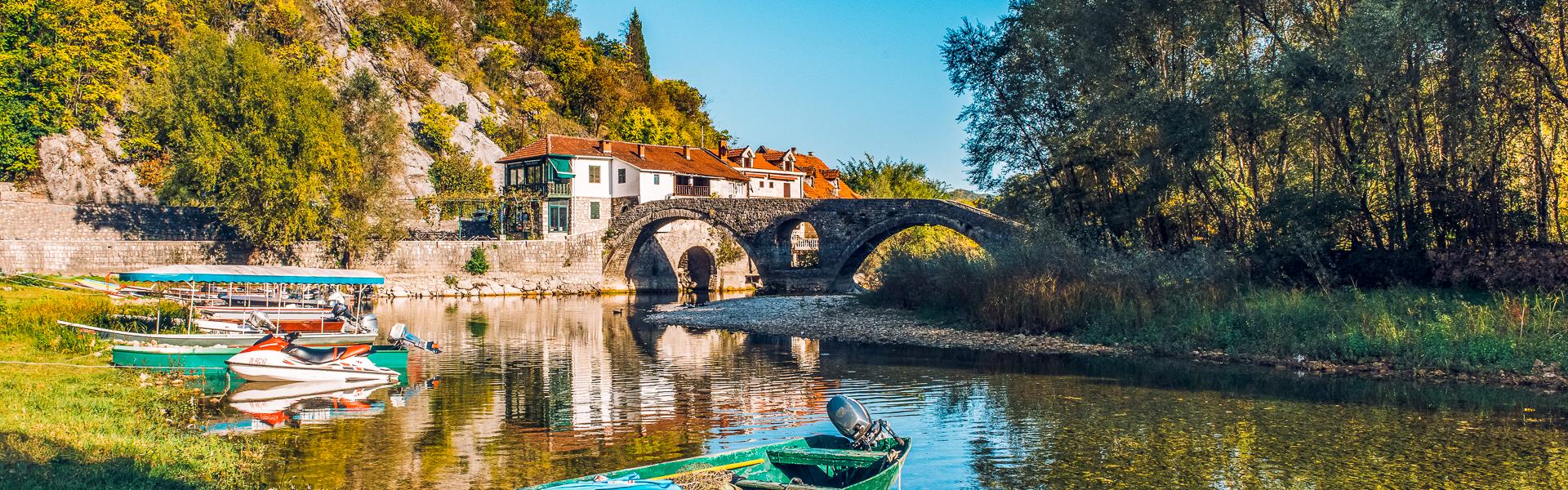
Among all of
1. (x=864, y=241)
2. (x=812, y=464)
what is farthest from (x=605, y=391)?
(x=864, y=241)

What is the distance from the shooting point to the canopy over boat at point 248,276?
2292 centimetres

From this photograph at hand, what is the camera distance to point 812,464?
1092 cm

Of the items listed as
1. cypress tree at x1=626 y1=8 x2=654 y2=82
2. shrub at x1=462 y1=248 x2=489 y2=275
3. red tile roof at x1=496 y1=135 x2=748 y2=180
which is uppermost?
cypress tree at x1=626 y1=8 x2=654 y2=82

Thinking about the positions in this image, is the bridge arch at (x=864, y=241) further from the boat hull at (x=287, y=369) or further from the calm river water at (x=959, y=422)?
the boat hull at (x=287, y=369)

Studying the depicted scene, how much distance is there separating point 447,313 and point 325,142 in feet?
37.1

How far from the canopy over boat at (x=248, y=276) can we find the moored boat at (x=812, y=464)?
1661 centimetres

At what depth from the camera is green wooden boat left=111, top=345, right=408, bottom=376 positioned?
19.1m

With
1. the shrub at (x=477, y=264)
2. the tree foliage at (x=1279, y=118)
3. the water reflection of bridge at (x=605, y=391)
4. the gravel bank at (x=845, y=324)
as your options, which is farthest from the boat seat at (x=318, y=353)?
the shrub at (x=477, y=264)

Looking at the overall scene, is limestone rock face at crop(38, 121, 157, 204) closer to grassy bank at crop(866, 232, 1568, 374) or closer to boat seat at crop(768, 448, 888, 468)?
grassy bank at crop(866, 232, 1568, 374)

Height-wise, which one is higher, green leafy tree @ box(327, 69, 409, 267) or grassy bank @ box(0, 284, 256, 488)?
green leafy tree @ box(327, 69, 409, 267)

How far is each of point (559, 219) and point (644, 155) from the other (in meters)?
7.70

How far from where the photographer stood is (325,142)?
44438 mm

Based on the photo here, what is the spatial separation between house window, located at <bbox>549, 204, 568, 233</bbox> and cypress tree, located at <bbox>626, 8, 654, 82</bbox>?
4135 cm

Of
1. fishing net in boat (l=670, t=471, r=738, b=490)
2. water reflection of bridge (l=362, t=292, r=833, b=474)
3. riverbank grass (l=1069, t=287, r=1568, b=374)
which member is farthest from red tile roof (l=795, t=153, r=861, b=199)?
fishing net in boat (l=670, t=471, r=738, b=490)
